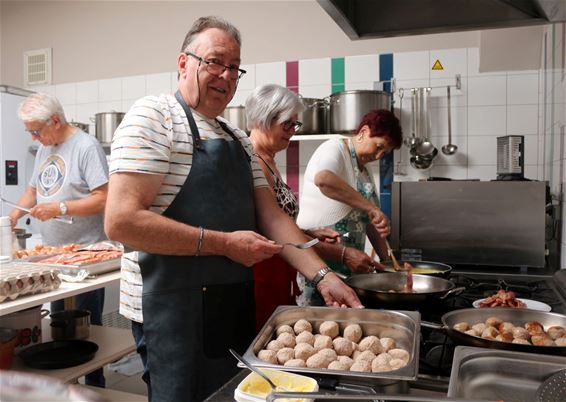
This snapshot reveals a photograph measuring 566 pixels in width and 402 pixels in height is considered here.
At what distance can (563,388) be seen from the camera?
811 mm

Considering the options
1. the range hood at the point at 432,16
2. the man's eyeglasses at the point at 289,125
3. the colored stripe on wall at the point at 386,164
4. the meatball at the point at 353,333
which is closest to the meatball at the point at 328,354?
the meatball at the point at 353,333

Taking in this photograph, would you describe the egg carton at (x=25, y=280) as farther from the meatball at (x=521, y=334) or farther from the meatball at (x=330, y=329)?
the meatball at (x=521, y=334)

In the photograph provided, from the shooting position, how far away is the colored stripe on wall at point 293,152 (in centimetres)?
383

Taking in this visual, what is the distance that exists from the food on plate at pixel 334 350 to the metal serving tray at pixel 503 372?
0.11 m

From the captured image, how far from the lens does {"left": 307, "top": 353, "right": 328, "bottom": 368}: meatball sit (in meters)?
0.89

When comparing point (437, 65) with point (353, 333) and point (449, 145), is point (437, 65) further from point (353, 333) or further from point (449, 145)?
point (353, 333)

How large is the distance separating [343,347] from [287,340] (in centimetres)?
11

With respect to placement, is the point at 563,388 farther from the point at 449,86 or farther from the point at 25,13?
the point at 25,13

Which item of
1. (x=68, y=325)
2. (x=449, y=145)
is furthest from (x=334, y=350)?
(x=449, y=145)

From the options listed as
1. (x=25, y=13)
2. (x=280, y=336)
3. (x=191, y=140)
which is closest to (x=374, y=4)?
(x=191, y=140)

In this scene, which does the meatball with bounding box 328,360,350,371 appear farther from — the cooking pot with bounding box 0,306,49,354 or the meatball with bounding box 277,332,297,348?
the cooking pot with bounding box 0,306,49,354

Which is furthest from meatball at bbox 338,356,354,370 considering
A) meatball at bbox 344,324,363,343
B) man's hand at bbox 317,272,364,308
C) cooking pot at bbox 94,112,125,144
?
cooking pot at bbox 94,112,125,144

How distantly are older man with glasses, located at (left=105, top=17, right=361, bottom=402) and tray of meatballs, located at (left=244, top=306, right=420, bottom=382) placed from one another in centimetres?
21

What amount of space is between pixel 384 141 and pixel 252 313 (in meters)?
1.28
